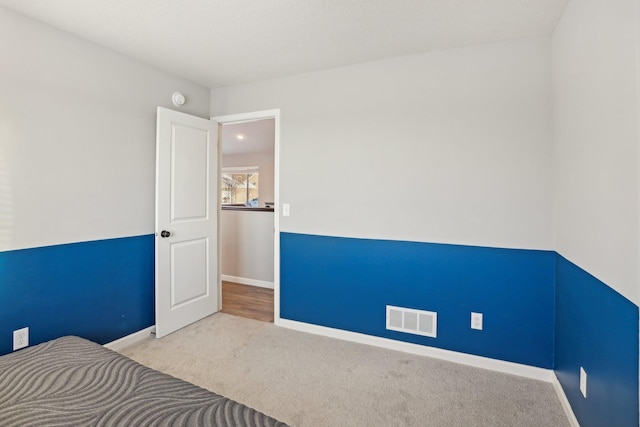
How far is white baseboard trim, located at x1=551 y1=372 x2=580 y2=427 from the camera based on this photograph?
1.75m

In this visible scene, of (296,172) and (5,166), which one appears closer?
(5,166)

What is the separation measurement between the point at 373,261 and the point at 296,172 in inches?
44.0

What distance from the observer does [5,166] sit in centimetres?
199

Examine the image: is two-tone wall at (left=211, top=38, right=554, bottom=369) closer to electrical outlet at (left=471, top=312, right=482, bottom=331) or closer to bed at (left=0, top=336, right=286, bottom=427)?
electrical outlet at (left=471, top=312, right=482, bottom=331)

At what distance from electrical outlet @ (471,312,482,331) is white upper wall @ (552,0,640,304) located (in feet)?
2.47

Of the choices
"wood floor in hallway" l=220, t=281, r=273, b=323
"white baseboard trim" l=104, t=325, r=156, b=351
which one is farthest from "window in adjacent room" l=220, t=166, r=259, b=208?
"white baseboard trim" l=104, t=325, r=156, b=351

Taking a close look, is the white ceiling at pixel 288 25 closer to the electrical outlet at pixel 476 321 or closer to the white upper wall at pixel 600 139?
the white upper wall at pixel 600 139

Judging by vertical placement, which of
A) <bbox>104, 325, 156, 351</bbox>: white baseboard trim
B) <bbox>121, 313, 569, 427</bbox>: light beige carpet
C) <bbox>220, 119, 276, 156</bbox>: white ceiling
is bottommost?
<bbox>121, 313, 569, 427</bbox>: light beige carpet

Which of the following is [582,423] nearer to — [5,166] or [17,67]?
[5,166]

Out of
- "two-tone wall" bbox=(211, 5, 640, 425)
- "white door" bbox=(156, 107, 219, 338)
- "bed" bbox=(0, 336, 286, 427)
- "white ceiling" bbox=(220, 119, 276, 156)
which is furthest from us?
"white ceiling" bbox=(220, 119, 276, 156)

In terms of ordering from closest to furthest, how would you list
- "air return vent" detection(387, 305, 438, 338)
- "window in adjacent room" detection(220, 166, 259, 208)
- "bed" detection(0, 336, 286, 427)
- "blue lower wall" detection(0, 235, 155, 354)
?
"bed" detection(0, 336, 286, 427) → "blue lower wall" detection(0, 235, 155, 354) → "air return vent" detection(387, 305, 438, 338) → "window in adjacent room" detection(220, 166, 259, 208)

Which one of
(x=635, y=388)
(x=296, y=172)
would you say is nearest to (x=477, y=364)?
(x=635, y=388)

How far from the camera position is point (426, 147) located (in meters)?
2.54

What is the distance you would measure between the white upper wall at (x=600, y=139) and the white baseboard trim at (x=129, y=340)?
328cm
